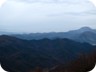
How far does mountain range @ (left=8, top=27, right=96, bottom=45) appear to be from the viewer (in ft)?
5.19

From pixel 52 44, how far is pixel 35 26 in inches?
8.5

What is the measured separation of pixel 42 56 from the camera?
4.97 feet

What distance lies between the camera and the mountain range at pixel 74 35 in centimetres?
158

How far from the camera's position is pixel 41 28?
1600mm

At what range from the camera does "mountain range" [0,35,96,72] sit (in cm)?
152

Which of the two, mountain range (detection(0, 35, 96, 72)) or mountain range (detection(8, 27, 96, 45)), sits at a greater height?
mountain range (detection(8, 27, 96, 45))

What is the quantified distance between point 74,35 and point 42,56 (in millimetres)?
341

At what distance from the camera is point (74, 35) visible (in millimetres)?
1607

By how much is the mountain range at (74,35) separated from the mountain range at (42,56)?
0.10 ft

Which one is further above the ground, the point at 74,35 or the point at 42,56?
the point at 74,35

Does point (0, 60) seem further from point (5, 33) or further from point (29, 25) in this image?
point (29, 25)

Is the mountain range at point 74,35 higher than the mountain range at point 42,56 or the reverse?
higher

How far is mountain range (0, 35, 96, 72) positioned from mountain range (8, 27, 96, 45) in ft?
0.10

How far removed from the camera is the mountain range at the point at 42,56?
1518mm
